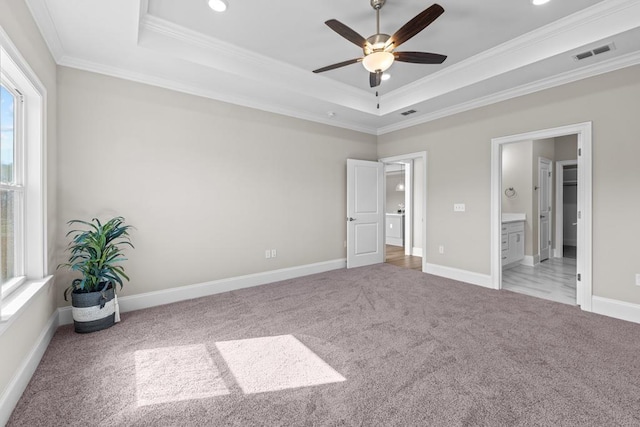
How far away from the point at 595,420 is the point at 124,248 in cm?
417

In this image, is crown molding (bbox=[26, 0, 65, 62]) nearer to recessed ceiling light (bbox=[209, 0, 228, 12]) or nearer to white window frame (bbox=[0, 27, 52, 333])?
white window frame (bbox=[0, 27, 52, 333])

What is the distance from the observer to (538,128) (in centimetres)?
358

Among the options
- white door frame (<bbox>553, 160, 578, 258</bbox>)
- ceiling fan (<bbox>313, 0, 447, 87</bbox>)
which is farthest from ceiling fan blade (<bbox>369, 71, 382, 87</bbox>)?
white door frame (<bbox>553, 160, 578, 258</bbox>)

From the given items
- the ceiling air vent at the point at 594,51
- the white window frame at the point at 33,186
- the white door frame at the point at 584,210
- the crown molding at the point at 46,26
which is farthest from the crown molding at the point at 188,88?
the white door frame at the point at 584,210

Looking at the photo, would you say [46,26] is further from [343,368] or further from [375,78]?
[343,368]

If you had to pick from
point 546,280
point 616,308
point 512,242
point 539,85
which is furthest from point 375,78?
point 512,242

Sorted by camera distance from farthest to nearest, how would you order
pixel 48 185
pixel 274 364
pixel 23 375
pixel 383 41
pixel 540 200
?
pixel 540 200 < pixel 48 185 < pixel 383 41 < pixel 274 364 < pixel 23 375

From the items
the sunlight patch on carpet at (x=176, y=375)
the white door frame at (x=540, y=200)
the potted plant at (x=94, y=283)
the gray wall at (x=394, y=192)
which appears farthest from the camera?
the gray wall at (x=394, y=192)

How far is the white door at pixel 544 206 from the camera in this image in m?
5.65

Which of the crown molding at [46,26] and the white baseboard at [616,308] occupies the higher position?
the crown molding at [46,26]

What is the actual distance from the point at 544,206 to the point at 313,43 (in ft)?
18.8

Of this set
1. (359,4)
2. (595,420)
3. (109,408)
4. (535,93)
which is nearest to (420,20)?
(359,4)

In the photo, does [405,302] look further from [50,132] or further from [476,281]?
[50,132]

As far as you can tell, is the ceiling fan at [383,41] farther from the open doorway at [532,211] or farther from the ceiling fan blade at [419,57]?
the open doorway at [532,211]
